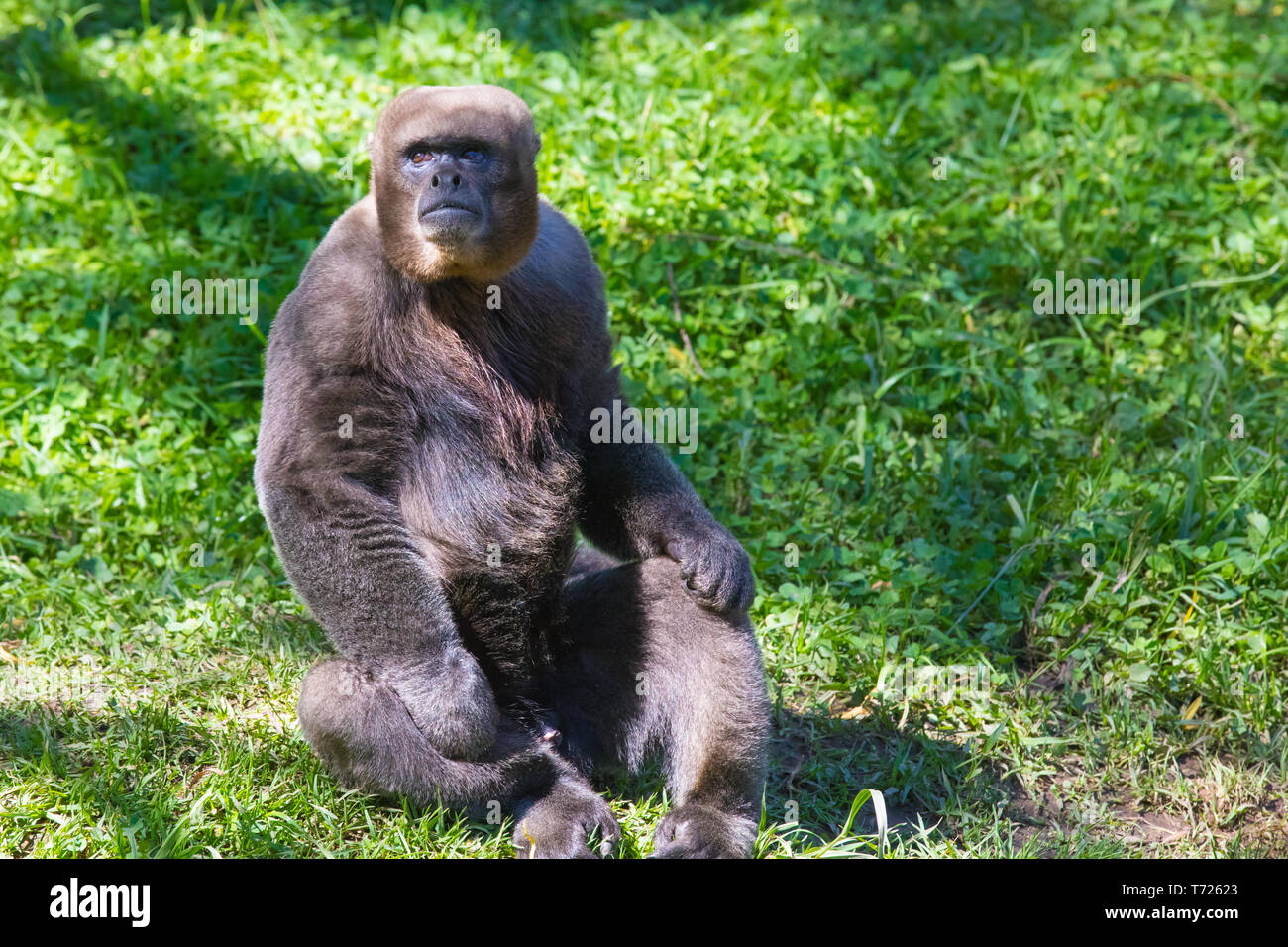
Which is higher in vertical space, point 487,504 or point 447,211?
point 447,211

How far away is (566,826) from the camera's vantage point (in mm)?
3908

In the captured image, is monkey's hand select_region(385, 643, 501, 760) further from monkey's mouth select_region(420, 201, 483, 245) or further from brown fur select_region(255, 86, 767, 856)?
monkey's mouth select_region(420, 201, 483, 245)

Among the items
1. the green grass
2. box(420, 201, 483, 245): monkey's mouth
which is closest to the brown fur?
box(420, 201, 483, 245): monkey's mouth

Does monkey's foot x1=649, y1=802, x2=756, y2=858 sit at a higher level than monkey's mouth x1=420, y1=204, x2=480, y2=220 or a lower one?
lower

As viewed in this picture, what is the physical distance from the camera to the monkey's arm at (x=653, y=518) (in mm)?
4211

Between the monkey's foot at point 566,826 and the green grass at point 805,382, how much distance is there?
14cm

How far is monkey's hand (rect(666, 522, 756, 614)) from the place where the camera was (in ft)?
13.7

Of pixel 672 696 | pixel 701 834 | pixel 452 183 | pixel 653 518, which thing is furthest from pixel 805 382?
pixel 701 834

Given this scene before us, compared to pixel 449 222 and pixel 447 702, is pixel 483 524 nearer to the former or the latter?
pixel 447 702

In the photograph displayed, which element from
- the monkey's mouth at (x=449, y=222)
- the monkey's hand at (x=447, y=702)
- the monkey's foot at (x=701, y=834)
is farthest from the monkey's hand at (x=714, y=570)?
A: the monkey's mouth at (x=449, y=222)

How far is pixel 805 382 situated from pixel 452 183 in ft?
8.66

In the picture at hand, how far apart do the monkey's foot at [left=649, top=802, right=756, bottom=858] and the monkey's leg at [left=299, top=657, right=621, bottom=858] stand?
15 cm

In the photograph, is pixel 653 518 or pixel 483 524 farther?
pixel 653 518

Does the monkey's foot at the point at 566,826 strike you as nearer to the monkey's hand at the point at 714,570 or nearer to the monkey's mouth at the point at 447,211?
the monkey's hand at the point at 714,570
